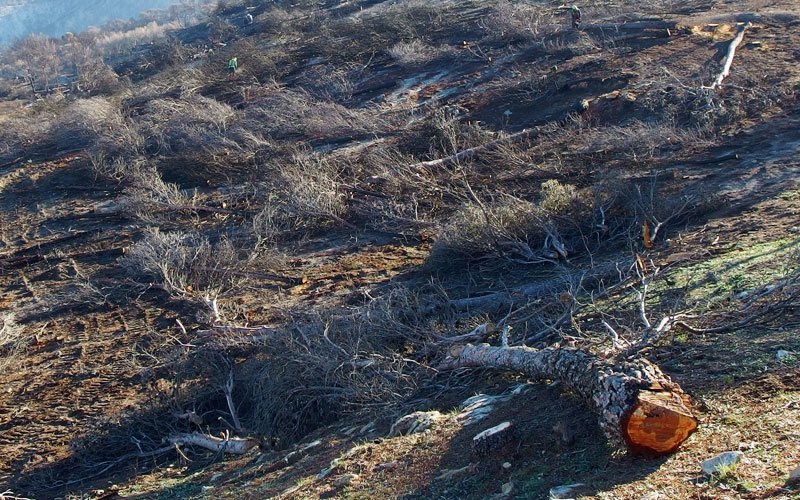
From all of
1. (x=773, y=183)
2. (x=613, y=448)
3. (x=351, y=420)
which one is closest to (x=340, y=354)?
(x=351, y=420)

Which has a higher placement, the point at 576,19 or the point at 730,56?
the point at 576,19

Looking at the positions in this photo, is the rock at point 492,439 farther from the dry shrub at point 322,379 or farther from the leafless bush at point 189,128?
the leafless bush at point 189,128

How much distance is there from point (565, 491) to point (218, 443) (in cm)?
379

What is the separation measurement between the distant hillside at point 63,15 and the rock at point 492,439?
79781 millimetres

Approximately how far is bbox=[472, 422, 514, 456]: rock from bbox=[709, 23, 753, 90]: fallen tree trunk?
905 cm

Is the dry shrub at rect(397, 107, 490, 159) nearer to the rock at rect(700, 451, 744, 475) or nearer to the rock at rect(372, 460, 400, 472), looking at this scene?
the rock at rect(372, 460, 400, 472)

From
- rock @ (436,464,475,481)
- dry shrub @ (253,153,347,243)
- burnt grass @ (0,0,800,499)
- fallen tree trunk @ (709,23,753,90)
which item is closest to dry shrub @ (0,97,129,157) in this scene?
burnt grass @ (0,0,800,499)

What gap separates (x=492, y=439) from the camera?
11.8ft

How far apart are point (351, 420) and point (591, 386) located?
2458mm

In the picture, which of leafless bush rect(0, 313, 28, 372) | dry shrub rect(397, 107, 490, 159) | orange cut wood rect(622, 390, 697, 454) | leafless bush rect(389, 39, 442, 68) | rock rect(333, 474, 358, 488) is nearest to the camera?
orange cut wood rect(622, 390, 697, 454)

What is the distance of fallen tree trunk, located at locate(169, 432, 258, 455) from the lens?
232 inches

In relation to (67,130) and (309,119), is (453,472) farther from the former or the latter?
(67,130)

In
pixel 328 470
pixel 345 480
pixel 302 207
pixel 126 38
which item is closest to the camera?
pixel 345 480

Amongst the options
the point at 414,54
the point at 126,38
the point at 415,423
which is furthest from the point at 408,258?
the point at 126,38
